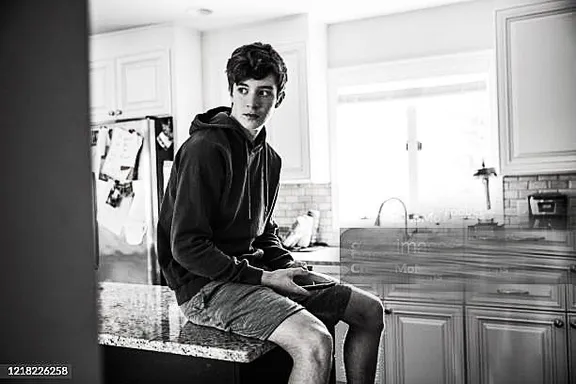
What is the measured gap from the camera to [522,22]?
196 cm

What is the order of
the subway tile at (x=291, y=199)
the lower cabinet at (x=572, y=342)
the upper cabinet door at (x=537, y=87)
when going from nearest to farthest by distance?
the lower cabinet at (x=572, y=342), the upper cabinet door at (x=537, y=87), the subway tile at (x=291, y=199)

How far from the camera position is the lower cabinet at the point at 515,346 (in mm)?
1817

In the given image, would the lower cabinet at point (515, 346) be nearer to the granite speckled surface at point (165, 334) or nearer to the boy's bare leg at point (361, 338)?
the boy's bare leg at point (361, 338)

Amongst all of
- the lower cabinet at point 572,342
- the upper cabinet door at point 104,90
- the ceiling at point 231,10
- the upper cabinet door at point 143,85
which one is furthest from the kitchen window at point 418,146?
the upper cabinet door at point 104,90

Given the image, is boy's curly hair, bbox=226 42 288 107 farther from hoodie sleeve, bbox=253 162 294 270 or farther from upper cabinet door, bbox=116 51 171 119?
upper cabinet door, bbox=116 51 171 119

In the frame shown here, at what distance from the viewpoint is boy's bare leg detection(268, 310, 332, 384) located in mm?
901

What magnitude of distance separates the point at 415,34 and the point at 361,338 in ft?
5.24

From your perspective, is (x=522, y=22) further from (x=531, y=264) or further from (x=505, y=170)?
(x=531, y=264)

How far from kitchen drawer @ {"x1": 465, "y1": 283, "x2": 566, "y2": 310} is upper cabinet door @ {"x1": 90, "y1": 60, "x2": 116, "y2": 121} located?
163 cm

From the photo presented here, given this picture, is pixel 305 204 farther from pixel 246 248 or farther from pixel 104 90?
pixel 246 248

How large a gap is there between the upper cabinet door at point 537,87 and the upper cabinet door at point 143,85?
129 centimetres

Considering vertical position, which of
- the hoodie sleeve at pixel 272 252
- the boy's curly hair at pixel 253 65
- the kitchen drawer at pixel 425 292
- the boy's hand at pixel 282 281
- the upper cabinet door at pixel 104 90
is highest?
the upper cabinet door at pixel 104 90

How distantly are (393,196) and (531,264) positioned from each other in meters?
0.80

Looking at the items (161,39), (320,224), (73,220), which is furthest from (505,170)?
(73,220)
